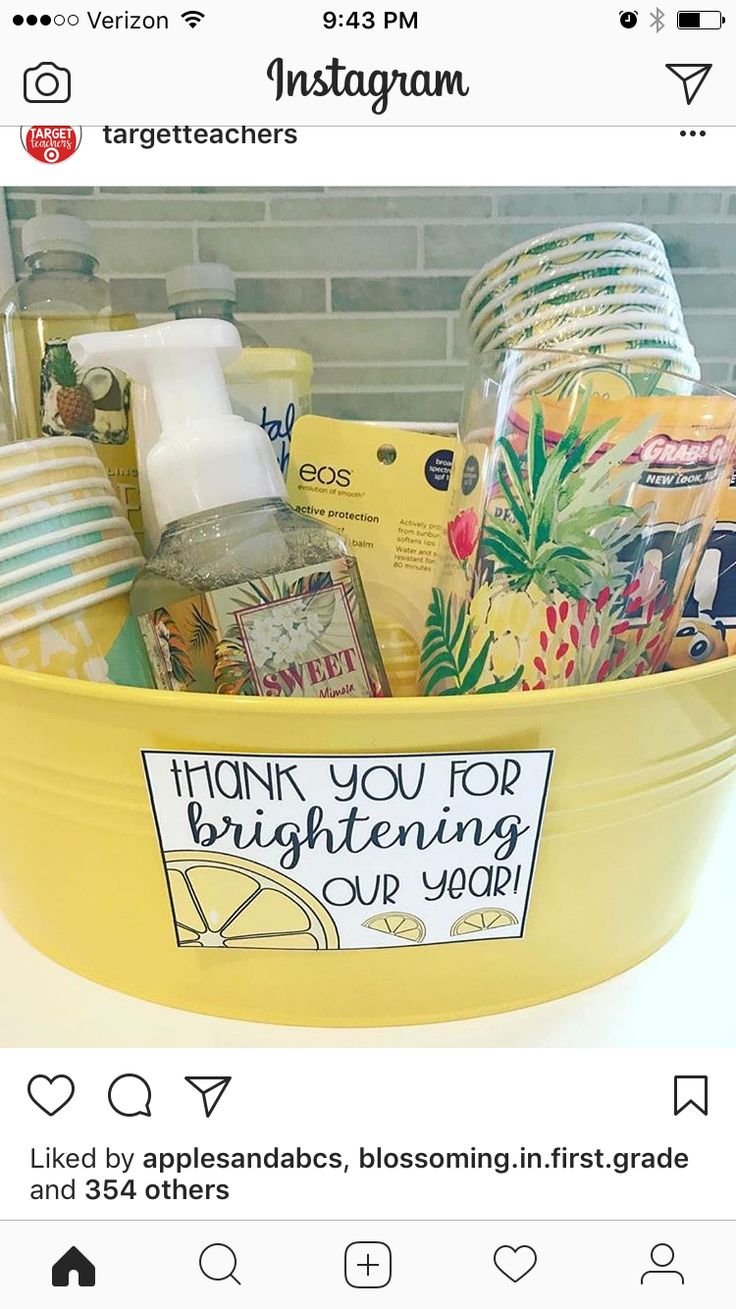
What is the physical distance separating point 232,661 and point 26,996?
149mm

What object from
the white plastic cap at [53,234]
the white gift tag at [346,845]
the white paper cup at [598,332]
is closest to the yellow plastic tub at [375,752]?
the white gift tag at [346,845]

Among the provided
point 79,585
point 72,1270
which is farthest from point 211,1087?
point 79,585

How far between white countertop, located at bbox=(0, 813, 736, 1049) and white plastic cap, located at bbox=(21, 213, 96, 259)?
0.33 metres

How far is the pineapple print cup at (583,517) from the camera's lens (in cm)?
29

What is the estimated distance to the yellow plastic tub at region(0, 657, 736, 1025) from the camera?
0.86 ft

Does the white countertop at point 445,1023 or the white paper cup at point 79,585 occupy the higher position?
the white paper cup at point 79,585

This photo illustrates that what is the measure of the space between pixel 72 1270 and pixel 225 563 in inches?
8.6

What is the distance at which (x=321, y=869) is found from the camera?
285mm
